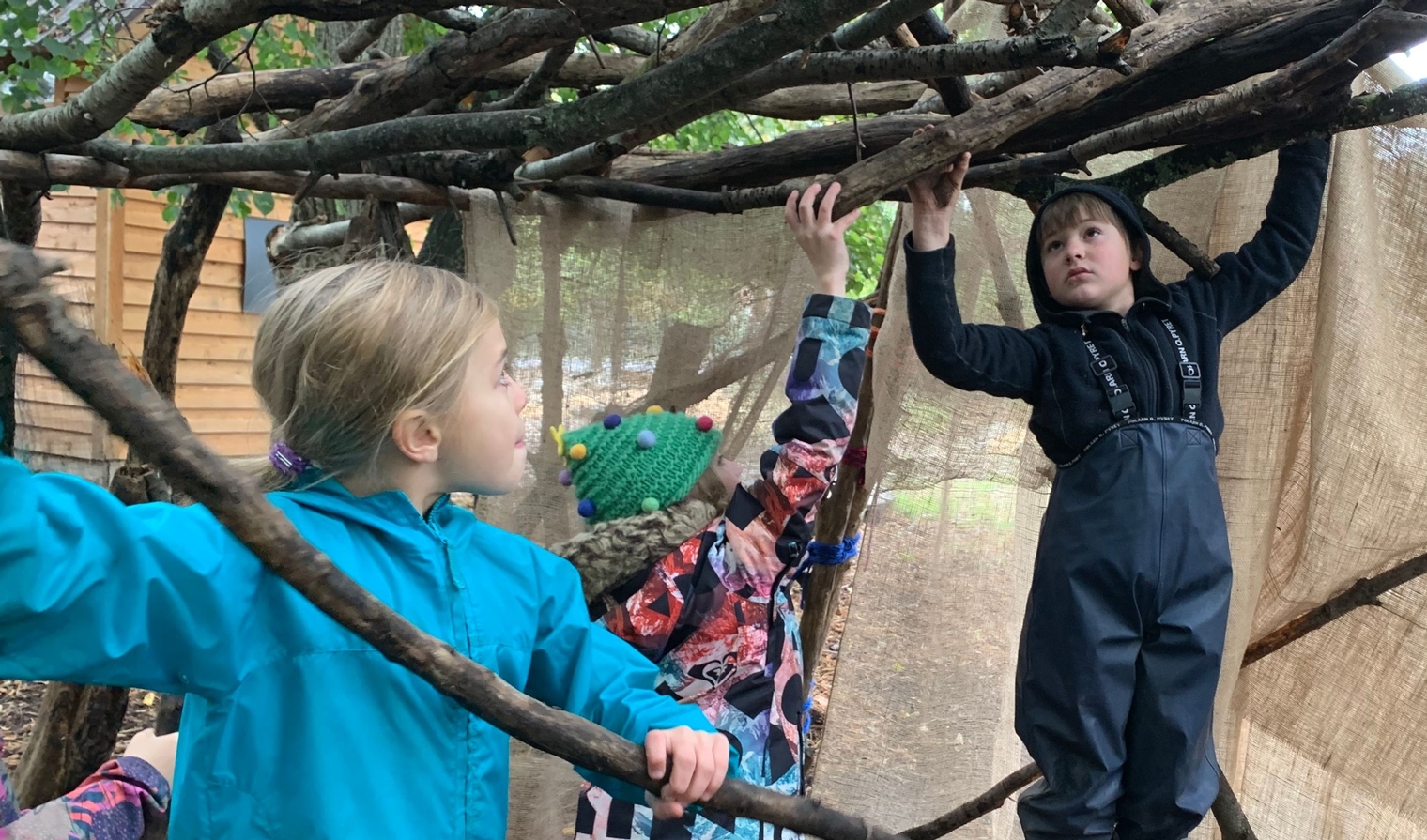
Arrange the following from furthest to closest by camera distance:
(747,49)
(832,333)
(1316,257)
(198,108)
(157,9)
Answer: (198,108) → (1316,257) → (832,333) → (157,9) → (747,49)

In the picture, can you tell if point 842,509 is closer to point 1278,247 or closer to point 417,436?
point 1278,247

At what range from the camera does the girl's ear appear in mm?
1022

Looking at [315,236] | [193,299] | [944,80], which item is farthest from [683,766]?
[193,299]

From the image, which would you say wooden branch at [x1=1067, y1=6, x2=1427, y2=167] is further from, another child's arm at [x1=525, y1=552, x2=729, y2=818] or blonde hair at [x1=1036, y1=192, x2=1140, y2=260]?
another child's arm at [x1=525, y1=552, x2=729, y2=818]

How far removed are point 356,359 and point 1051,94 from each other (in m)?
0.85

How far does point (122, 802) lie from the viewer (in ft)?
3.59

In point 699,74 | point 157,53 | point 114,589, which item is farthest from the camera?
point 157,53

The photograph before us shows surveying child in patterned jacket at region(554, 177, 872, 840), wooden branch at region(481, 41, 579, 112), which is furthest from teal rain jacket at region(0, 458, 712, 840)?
wooden branch at region(481, 41, 579, 112)

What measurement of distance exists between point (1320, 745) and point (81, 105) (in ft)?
7.38

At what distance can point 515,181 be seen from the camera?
1686mm

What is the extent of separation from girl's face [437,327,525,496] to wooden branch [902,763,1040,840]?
3.58ft

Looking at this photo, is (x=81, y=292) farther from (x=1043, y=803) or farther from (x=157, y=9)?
(x=1043, y=803)

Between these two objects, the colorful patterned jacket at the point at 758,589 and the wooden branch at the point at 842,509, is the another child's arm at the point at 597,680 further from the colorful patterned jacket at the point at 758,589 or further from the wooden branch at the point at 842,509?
the wooden branch at the point at 842,509

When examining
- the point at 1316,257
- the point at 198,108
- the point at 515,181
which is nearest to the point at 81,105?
the point at 515,181
